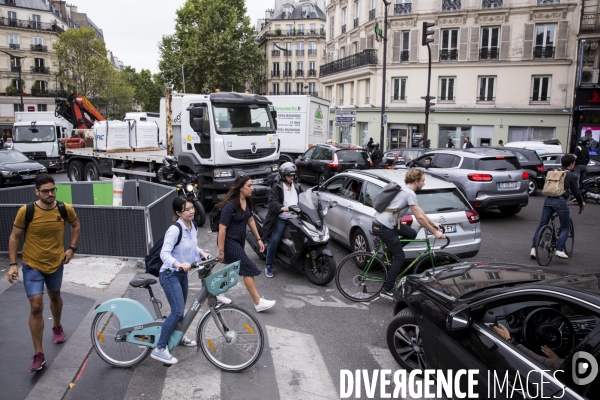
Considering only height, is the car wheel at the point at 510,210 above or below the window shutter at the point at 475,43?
below

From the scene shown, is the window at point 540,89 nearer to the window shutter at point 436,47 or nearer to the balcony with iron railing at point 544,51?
the balcony with iron railing at point 544,51

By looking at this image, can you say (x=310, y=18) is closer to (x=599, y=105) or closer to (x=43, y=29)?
(x=43, y=29)

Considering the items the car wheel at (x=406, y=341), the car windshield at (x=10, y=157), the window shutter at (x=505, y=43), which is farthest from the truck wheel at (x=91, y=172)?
the window shutter at (x=505, y=43)

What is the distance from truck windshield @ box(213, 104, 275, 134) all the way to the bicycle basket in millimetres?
8253

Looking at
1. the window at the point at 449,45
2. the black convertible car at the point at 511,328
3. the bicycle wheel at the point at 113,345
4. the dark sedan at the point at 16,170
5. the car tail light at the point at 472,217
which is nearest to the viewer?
the black convertible car at the point at 511,328

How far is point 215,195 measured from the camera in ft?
40.9

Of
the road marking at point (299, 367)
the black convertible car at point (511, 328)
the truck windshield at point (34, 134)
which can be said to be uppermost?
the truck windshield at point (34, 134)

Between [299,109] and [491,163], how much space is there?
10289mm

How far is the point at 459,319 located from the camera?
3.69 meters

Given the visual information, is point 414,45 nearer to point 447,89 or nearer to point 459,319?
point 447,89

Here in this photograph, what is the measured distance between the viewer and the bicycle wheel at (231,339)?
4578 millimetres

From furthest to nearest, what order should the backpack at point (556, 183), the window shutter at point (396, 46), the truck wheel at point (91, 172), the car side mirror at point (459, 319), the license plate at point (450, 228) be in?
the window shutter at point (396, 46), the truck wheel at point (91, 172), the backpack at point (556, 183), the license plate at point (450, 228), the car side mirror at point (459, 319)

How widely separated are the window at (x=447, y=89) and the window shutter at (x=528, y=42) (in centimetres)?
473

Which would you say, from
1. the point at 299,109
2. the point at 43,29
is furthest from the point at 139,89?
the point at 299,109
